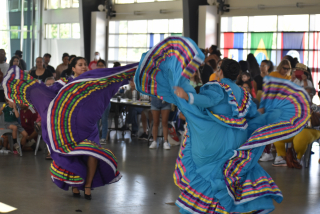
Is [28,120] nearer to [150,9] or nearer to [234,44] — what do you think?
[234,44]

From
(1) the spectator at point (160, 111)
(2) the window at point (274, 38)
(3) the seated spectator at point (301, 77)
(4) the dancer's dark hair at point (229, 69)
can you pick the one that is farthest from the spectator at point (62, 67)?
(4) the dancer's dark hair at point (229, 69)

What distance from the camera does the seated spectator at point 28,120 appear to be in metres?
7.38

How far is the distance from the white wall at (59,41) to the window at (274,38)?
22.3 ft

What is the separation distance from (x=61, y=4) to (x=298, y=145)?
14.9 m

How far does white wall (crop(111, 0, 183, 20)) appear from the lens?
1546 cm

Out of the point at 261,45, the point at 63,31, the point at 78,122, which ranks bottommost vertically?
the point at 78,122

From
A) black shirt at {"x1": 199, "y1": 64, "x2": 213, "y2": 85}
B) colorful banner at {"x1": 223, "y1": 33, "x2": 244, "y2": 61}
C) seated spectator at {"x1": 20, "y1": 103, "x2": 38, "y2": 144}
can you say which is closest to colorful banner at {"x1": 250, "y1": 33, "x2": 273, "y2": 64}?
colorful banner at {"x1": 223, "y1": 33, "x2": 244, "y2": 61}

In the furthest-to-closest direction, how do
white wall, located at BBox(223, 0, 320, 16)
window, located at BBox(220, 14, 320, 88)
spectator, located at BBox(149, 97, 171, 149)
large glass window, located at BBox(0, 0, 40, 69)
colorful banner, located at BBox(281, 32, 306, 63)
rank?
large glass window, located at BBox(0, 0, 40, 69)
colorful banner, located at BBox(281, 32, 306, 63)
window, located at BBox(220, 14, 320, 88)
white wall, located at BBox(223, 0, 320, 16)
spectator, located at BBox(149, 97, 171, 149)

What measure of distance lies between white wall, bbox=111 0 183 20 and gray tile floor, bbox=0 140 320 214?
934 cm

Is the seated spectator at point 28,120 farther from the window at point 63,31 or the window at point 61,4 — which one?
the window at point 61,4

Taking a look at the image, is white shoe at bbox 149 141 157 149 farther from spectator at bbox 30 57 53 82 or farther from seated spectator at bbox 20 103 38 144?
spectator at bbox 30 57 53 82

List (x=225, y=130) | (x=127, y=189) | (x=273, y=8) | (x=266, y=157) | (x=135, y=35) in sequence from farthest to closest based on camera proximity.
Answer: (x=135, y=35), (x=273, y=8), (x=266, y=157), (x=127, y=189), (x=225, y=130)

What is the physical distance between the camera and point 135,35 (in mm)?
17094

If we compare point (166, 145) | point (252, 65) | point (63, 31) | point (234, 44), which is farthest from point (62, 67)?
point (63, 31)
